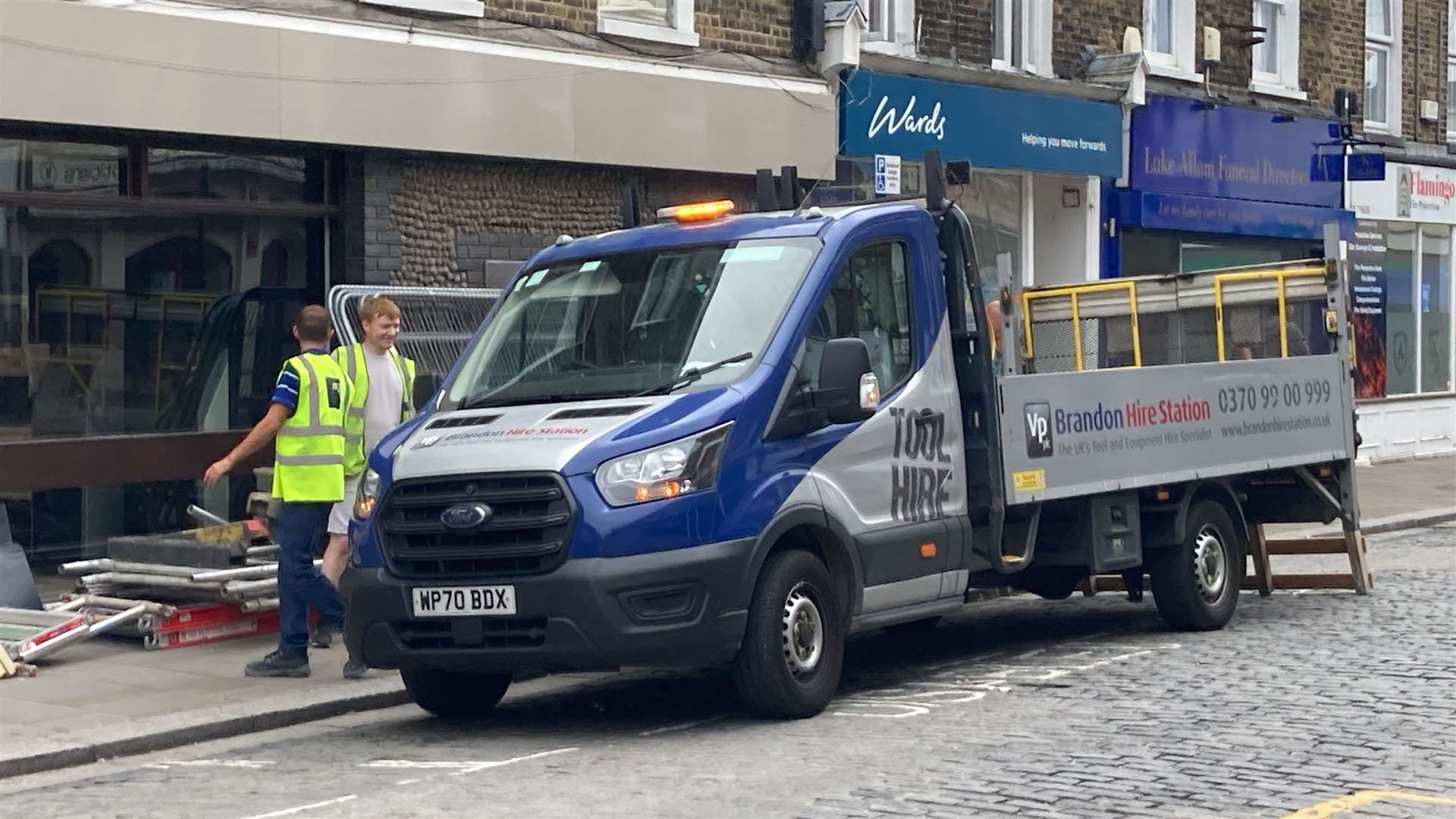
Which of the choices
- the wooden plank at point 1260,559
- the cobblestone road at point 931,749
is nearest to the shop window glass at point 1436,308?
the wooden plank at point 1260,559

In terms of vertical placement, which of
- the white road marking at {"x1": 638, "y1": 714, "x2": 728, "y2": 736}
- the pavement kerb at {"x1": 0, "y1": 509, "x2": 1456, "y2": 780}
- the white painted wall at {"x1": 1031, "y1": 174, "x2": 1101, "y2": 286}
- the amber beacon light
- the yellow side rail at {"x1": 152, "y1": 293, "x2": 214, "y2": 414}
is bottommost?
the pavement kerb at {"x1": 0, "y1": 509, "x2": 1456, "y2": 780}

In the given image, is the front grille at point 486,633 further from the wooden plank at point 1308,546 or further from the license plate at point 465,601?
the wooden plank at point 1308,546

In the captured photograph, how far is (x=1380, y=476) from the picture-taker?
2375cm

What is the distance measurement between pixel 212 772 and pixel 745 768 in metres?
2.17

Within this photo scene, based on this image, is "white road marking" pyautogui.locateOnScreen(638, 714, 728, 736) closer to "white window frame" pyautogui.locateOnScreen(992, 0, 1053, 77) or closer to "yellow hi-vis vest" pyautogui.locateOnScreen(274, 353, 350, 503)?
"yellow hi-vis vest" pyautogui.locateOnScreen(274, 353, 350, 503)

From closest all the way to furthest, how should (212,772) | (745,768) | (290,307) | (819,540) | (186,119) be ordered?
(745,768)
(212,772)
(819,540)
(186,119)
(290,307)

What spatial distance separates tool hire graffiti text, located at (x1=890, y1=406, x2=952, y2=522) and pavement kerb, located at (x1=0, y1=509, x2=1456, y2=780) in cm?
210

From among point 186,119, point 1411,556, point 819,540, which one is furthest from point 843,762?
point 1411,556

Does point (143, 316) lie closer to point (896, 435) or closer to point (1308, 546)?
point (896, 435)

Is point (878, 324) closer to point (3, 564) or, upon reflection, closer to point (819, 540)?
point (819, 540)

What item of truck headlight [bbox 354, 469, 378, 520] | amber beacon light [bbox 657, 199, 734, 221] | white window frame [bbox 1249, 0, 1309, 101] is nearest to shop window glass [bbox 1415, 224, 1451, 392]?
white window frame [bbox 1249, 0, 1309, 101]

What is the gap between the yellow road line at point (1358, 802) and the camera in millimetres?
6512

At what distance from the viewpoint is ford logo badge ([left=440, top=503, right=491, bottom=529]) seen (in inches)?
318

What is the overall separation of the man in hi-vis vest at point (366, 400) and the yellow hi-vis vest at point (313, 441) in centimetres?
15
